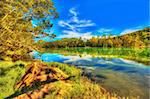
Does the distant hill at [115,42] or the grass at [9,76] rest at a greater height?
the distant hill at [115,42]

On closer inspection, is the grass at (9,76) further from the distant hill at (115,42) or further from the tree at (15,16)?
the distant hill at (115,42)

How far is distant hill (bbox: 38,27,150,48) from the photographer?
95838 mm

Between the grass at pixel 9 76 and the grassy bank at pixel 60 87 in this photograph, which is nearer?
the grassy bank at pixel 60 87

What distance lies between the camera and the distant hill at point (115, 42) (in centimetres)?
9584

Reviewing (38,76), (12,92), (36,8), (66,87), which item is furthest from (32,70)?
(66,87)

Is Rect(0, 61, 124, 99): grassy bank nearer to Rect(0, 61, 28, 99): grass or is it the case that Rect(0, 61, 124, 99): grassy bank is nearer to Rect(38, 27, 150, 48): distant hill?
Rect(0, 61, 28, 99): grass

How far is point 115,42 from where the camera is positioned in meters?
101

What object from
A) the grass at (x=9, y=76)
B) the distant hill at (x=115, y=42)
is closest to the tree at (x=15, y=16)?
the grass at (x=9, y=76)


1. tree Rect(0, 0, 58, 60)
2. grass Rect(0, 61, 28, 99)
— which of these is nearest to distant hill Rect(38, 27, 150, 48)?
grass Rect(0, 61, 28, 99)

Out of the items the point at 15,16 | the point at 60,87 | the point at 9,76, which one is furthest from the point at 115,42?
the point at 60,87

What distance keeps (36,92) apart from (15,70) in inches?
302

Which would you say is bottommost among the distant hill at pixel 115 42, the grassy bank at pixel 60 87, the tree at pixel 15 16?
the grassy bank at pixel 60 87

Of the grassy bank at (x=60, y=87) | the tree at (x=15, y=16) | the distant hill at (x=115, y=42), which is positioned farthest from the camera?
the distant hill at (x=115, y=42)

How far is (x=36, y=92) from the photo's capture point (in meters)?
11.9
